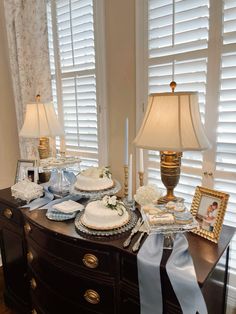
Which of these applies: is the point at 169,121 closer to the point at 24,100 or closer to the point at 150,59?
the point at 150,59

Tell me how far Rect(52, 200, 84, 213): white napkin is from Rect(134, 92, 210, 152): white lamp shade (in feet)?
1.84

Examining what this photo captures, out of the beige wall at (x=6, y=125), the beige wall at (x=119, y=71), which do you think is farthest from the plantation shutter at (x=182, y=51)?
the beige wall at (x=6, y=125)

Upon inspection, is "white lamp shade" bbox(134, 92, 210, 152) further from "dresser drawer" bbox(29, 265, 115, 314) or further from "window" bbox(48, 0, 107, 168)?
"window" bbox(48, 0, 107, 168)

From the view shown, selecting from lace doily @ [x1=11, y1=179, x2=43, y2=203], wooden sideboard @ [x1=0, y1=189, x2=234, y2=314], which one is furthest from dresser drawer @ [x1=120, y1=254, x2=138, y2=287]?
lace doily @ [x1=11, y1=179, x2=43, y2=203]

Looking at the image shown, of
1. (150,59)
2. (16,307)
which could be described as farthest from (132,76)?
(16,307)

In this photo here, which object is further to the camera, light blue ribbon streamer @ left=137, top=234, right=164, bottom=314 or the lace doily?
the lace doily

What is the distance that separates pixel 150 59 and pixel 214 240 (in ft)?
3.50

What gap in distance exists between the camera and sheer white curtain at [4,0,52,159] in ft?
6.44

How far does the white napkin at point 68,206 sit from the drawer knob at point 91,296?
0.39 meters

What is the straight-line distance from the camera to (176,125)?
943mm

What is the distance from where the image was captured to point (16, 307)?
174 centimetres

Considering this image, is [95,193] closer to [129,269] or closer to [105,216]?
[105,216]

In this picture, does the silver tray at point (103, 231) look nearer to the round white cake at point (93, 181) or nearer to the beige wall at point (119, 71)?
the round white cake at point (93, 181)

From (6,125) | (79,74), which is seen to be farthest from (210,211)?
(6,125)
